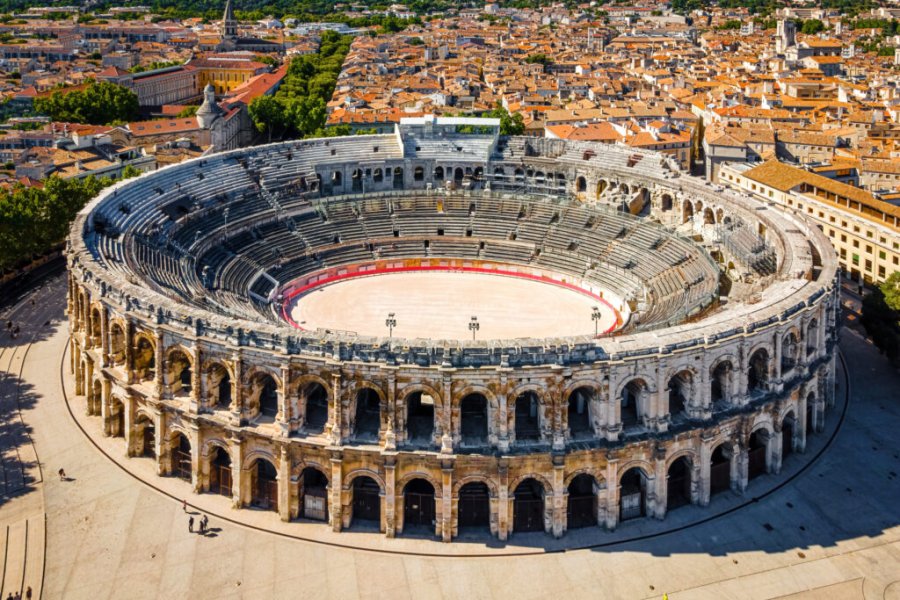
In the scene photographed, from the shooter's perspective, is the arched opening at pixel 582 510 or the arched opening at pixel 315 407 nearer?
the arched opening at pixel 582 510

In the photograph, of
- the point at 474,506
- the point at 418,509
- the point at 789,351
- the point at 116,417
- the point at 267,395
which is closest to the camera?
the point at 474,506

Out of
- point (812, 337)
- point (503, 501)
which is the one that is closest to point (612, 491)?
point (503, 501)

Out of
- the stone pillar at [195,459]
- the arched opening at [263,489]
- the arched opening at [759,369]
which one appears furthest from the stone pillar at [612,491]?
the stone pillar at [195,459]

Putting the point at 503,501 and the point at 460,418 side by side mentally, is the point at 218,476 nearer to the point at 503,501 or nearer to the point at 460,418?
the point at 460,418

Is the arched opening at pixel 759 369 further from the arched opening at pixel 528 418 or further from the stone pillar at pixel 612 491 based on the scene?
the arched opening at pixel 528 418

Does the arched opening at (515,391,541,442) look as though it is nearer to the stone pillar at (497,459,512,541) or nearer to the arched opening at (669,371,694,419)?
the stone pillar at (497,459,512,541)
